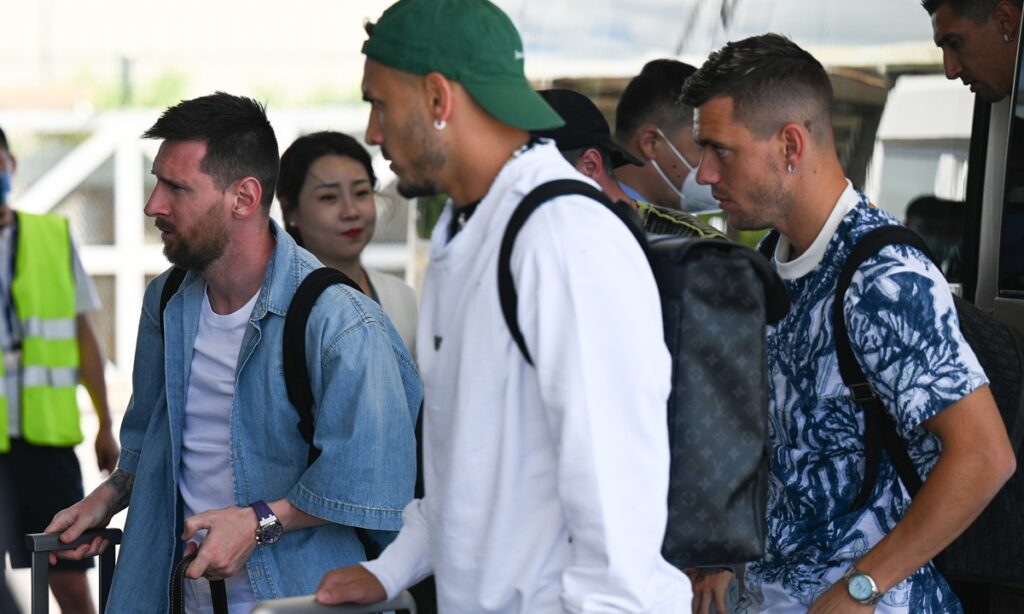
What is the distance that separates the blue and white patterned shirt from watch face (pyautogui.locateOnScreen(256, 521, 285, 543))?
2.85 feet

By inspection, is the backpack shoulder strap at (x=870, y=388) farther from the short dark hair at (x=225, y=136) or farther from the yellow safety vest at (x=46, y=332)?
the yellow safety vest at (x=46, y=332)

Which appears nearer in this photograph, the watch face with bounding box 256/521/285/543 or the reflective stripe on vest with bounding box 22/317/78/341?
the watch face with bounding box 256/521/285/543

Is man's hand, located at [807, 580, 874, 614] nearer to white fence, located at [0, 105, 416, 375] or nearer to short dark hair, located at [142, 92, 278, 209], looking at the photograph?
short dark hair, located at [142, 92, 278, 209]

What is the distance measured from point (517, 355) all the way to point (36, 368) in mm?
3404

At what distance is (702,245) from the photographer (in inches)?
62.0

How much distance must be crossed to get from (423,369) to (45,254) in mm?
3284

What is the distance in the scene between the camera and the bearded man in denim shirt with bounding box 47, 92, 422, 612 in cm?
241

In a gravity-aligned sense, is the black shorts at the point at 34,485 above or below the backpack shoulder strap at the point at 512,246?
below

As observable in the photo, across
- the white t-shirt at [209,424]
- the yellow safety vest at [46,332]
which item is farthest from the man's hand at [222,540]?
the yellow safety vest at [46,332]

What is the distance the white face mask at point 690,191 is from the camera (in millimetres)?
3400

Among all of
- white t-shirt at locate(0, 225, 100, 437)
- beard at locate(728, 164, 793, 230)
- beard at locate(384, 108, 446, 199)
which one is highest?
beard at locate(384, 108, 446, 199)

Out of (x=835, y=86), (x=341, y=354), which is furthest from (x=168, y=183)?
(x=835, y=86)

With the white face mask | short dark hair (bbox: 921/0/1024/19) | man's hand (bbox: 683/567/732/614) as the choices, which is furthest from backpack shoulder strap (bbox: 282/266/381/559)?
short dark hair (bbox: 921/0/1024/19)

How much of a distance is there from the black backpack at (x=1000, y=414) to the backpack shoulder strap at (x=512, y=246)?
2.36ft
